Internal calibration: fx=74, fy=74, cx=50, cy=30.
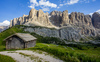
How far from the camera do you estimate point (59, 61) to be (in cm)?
1138

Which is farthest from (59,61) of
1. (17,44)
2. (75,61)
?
(17,44)

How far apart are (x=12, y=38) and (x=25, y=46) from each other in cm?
615

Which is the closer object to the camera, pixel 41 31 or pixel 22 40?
pixel 22 40

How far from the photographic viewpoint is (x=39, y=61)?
11039 millimetres

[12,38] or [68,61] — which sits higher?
[12,38]

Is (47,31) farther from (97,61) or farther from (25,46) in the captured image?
(97,61)

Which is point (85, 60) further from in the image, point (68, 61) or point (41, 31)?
point (41, 31)

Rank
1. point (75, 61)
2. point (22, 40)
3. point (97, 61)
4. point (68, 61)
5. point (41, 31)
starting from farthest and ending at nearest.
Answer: point (41, 31), point (22, 40), point (68, 61), point (75, 61), point (97, 61)

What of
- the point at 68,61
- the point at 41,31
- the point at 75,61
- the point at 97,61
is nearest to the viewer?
the point at 97,61

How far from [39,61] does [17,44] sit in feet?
68.1

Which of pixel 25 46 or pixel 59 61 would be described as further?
pixel 25 46

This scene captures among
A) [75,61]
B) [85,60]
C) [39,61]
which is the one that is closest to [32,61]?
[39,61]

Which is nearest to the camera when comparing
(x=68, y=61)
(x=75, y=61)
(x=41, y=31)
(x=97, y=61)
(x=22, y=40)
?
(x=97, y=61)

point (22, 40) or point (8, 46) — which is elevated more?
point (22, 40)
